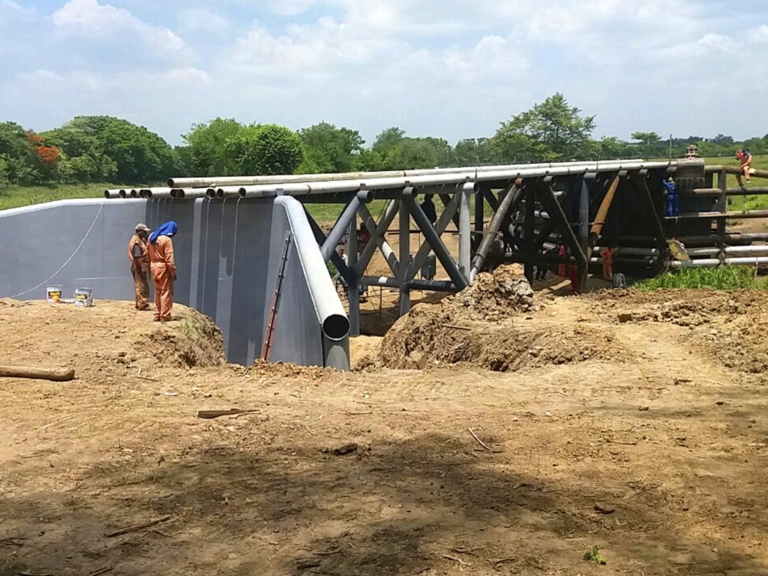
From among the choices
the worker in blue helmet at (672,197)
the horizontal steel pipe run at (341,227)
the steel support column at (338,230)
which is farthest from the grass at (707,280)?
the steel support column at (338,230)

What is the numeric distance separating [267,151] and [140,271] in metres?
60.3

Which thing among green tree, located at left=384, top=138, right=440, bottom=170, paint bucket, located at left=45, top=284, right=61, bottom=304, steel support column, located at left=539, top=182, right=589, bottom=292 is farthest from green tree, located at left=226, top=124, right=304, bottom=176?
paint bucket, located at left=45, top=284, right=61, bottom=304

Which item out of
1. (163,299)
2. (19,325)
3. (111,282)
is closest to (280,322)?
(163,299)

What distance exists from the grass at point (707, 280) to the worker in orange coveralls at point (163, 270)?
10.6 meters

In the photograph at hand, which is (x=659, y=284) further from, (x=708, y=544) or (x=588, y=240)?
(x=708, y=544)

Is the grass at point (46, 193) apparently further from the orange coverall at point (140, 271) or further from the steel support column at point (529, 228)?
the orange coverall at point (140, 271)

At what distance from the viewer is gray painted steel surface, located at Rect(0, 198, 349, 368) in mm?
11141

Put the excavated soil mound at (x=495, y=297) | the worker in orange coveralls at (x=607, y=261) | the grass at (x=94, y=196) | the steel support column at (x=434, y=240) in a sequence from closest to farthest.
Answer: the excavated soil mound at (x=495, y=297) < the steel support column at (x=434, y=240) < the worker in orange coveralls at (x=607, y=261) < the grass at (x=94, y=196)

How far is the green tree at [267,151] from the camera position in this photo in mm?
72188

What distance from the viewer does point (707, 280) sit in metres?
18.3

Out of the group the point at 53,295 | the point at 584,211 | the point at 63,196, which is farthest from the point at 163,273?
the point at 63,196

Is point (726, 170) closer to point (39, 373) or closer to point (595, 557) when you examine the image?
point (39, 373)

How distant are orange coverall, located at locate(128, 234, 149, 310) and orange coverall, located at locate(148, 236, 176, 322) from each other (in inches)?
61.8

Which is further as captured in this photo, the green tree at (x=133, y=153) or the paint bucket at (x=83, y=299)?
the green tree at (x=133, y=153)
